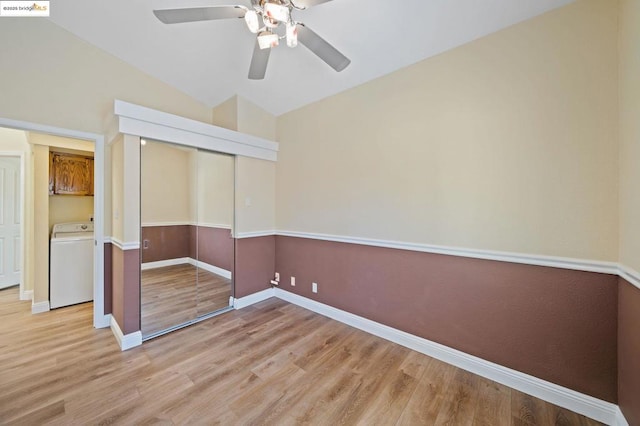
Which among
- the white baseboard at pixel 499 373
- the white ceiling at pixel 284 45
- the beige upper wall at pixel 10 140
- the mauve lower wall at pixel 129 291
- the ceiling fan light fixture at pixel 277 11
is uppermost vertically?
the white ceiling at pixel 284 45

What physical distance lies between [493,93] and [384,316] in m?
2.21

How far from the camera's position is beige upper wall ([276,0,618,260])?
1569 millimetres

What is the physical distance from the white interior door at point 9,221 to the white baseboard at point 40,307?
1.55m

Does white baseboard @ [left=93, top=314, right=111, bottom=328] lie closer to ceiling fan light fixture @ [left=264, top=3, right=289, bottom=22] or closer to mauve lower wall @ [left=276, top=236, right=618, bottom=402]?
mauve lower wall @ [left=276, top=236, right=618, bottom=402]

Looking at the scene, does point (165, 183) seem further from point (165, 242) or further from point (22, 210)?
point (22, 210)

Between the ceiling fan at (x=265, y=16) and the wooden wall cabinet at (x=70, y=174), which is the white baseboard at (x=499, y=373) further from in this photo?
the wooden wall cabinet at (x=70, y=174)

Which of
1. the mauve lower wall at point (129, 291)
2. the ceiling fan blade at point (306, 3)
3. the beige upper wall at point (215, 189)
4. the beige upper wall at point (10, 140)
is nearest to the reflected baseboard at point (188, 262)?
the mauve lower wall at point (129, 291)

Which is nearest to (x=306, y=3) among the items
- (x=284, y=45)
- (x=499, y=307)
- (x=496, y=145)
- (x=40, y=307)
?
(x=284, y=45)

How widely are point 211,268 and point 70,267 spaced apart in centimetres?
184

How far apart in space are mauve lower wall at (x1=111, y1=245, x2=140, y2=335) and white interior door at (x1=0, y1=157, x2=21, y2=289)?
3097 millimetres

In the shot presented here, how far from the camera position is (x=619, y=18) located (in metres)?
1.49

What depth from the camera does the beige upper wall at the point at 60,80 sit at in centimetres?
228

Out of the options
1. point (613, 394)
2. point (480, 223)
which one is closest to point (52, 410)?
point (480, 223)

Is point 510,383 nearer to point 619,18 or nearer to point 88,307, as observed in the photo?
point 619,18
